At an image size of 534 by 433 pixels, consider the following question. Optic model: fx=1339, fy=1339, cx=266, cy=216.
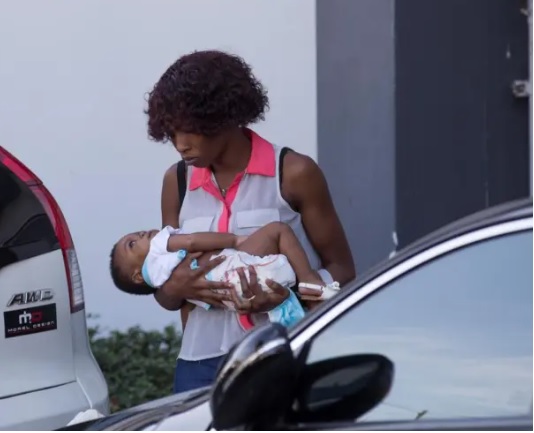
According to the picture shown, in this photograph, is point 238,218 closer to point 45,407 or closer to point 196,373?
point 196,373

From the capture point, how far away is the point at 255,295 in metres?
3.94

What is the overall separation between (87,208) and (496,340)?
4.51 meters

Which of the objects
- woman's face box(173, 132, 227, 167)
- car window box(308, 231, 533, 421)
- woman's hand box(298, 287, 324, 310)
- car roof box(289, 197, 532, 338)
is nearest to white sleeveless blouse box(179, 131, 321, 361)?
woman's face box(173, 132, 227, 167)

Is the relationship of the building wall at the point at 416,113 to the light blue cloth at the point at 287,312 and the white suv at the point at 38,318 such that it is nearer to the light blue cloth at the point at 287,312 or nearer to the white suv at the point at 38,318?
the white suv at the point at 38,318

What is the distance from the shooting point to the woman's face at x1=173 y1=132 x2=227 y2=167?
13.4 feet

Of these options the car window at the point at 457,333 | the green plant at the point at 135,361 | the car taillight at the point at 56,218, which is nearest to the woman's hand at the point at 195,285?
the car taillight at the point at 56,218

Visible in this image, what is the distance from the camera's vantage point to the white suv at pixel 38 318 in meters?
4.31

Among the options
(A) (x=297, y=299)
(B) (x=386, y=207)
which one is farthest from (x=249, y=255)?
(B) (x=386, y=207)

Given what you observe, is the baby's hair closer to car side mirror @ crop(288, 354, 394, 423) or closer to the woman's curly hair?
the woman's curly hair

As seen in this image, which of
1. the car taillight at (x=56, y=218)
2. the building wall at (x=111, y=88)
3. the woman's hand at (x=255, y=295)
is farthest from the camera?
the building wall at (x=111, y=88)

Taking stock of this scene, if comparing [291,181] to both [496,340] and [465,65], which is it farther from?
[465,65]

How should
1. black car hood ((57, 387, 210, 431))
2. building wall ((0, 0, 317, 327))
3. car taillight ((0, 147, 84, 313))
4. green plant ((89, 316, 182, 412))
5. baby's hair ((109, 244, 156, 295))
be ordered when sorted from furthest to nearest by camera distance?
building wall ((0, 0, 317, 327)) < green plant ((89, 316, 182, 412)) < car taillight ((0, 147, 84, 313)) < baby's hair ((109, 244, 156, 295)) < black car hood ((57, 387, 210, 431))

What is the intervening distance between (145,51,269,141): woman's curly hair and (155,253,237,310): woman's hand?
1.32 ft

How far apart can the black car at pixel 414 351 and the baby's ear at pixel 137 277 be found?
121 cm
